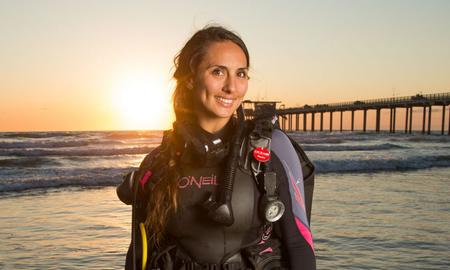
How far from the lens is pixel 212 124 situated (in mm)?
2518

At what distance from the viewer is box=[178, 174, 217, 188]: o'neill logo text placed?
2.29 meters

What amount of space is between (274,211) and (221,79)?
0.70 meters

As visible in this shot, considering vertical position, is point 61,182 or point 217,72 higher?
point 217,72

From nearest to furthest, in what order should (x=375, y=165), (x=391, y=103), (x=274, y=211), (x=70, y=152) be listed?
(x=274, y=211) → (x=375, y=165) → (x=70, y=152) → (x=391, y=103)

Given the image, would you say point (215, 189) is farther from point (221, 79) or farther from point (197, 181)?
point (221, 79)

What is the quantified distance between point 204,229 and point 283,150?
52 centimetres

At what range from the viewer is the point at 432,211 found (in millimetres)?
9648

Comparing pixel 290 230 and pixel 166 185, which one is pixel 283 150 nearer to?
pixel 290 230

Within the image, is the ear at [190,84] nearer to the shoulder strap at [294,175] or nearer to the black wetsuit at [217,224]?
the black wetsuit at [217,224]

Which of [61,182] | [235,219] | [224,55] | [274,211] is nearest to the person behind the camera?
[274,211]

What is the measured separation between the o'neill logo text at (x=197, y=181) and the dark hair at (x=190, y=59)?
0.40 meters

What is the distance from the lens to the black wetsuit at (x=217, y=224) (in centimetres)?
218

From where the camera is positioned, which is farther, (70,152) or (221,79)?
(70,152)

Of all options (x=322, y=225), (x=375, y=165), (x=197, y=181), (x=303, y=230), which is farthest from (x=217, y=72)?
(x=375, y=165)
